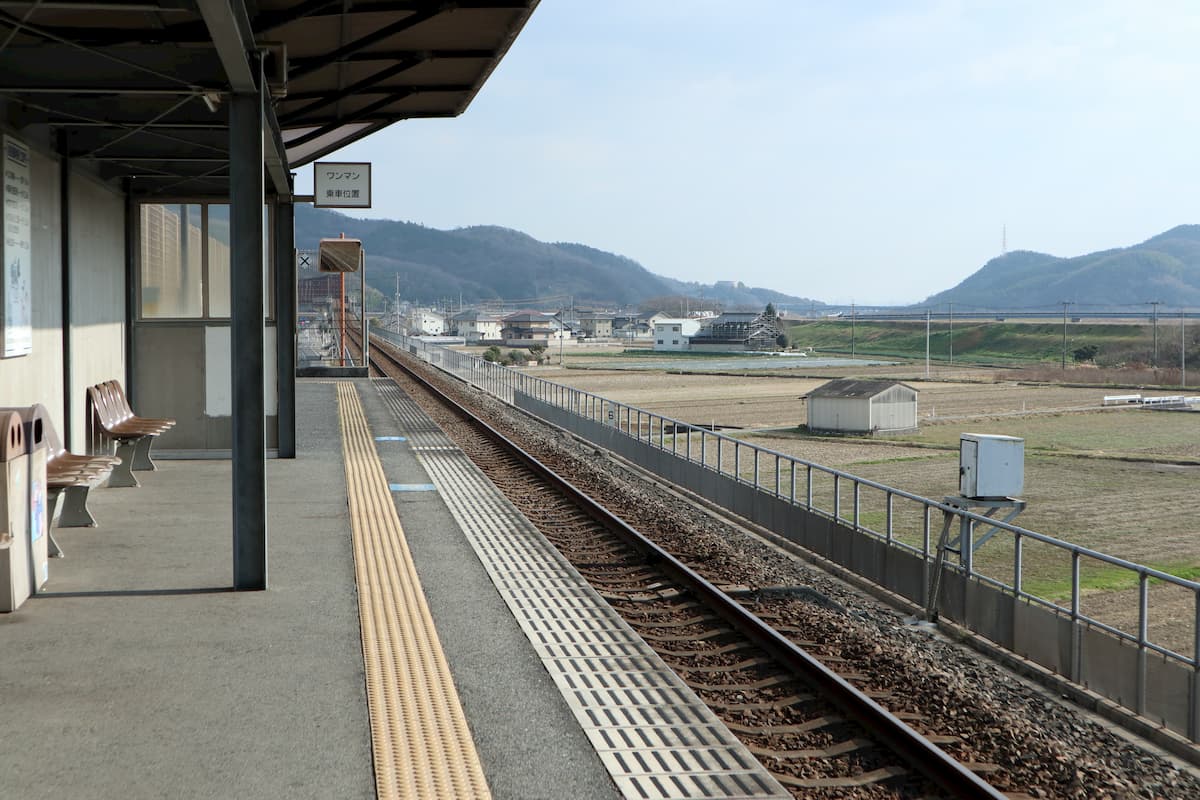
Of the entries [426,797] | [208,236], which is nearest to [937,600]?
[426,797]

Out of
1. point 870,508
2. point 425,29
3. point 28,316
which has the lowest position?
point 870,508

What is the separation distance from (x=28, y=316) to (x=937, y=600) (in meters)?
7.75

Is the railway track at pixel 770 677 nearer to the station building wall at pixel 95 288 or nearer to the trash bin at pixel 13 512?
the trash bin at pixel 13 512

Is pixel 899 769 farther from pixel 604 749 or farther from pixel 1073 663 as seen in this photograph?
pixel 1073 663

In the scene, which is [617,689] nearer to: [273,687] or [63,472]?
[273,687]

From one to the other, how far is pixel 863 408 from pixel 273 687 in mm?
30933

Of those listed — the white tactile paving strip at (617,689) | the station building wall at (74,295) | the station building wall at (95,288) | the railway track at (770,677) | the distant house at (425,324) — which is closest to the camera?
the white tactile paving strip at (617,689)

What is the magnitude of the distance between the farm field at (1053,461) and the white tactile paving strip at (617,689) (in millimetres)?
5991

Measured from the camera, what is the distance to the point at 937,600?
967cm

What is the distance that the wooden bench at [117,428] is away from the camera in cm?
1180

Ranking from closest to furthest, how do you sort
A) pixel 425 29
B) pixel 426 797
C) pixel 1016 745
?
pixel 426 797 → pixel 1016 745 → pixel 425 29

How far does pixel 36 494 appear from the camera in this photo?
7.67m

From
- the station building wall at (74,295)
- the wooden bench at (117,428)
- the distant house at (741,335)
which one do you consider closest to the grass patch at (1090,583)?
the wooden bench at (117,428)

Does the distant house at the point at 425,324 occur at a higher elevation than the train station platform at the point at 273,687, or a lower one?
higher
